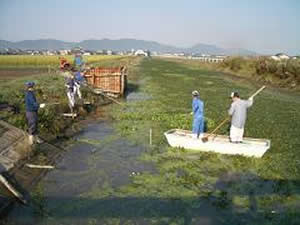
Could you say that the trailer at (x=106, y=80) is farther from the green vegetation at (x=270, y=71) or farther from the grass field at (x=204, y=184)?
the green vegetation at (x=270, y=71)

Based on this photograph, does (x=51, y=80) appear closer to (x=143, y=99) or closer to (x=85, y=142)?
(x=143, y=99)

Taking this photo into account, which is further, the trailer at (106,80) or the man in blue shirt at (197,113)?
the trailer at (106,80)

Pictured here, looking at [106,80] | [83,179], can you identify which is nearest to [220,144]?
[83,179]

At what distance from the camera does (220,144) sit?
14281 millimetres

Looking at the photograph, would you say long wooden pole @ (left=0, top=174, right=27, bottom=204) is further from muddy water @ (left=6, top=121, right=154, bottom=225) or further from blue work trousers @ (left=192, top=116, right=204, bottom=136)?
blue work trousers @ (left=192, top=116, right=204, bottom=136)

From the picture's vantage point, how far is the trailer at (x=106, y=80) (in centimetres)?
2997

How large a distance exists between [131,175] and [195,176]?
2.28 meters

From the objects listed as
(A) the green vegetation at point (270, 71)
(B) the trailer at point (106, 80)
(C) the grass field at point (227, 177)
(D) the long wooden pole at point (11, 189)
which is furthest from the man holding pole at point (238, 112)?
(A) the green vegetation at point (270, 71)

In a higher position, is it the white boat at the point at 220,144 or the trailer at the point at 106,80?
the trailer at the point at 106,80

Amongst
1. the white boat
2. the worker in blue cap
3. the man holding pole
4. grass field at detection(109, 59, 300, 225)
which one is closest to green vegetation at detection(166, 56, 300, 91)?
grass field at detection(109, 59, 300, 225)

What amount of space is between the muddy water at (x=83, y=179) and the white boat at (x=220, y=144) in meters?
1.65

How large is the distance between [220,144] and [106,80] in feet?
58.2

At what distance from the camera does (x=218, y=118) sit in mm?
20953

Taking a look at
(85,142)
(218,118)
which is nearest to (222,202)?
(85,142)
